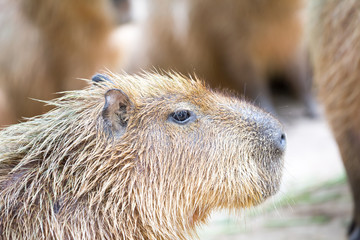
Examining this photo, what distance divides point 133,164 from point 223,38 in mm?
3616

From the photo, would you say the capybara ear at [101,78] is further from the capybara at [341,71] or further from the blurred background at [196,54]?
the blurred background at [196,54]

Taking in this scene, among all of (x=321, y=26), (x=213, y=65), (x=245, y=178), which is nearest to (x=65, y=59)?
(x=213, y=65)

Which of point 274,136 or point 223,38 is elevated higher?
point 223,38

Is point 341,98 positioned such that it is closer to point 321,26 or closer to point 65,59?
point 321,26

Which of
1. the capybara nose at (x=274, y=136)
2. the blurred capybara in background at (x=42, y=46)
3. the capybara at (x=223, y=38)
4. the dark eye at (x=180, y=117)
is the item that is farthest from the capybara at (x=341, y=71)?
the blurred capybara in background at (x=42, y=46)

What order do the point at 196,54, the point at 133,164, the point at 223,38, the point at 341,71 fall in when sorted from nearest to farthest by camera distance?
the point at 133,164, the point at 341,71, the point at 223,38, the point at 196,54

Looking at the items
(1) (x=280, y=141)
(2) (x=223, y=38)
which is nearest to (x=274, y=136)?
(1) (x=280, y=141)

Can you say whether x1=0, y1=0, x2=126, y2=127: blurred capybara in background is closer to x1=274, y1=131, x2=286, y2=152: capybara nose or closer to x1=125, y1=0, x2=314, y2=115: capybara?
x1=125, y1=0, x2=314, y2=115: capybara

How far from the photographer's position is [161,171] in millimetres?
1623

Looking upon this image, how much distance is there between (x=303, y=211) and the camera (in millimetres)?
3414

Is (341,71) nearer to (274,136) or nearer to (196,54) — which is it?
(274,136)

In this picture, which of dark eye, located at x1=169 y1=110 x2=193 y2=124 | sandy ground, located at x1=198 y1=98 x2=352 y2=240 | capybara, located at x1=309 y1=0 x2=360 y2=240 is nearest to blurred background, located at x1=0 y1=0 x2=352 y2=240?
sandy ground, located at x1=198 y1=98 x2=352 y2=240

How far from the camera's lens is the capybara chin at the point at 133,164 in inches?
61.7

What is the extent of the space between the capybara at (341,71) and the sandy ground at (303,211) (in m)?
0.25
